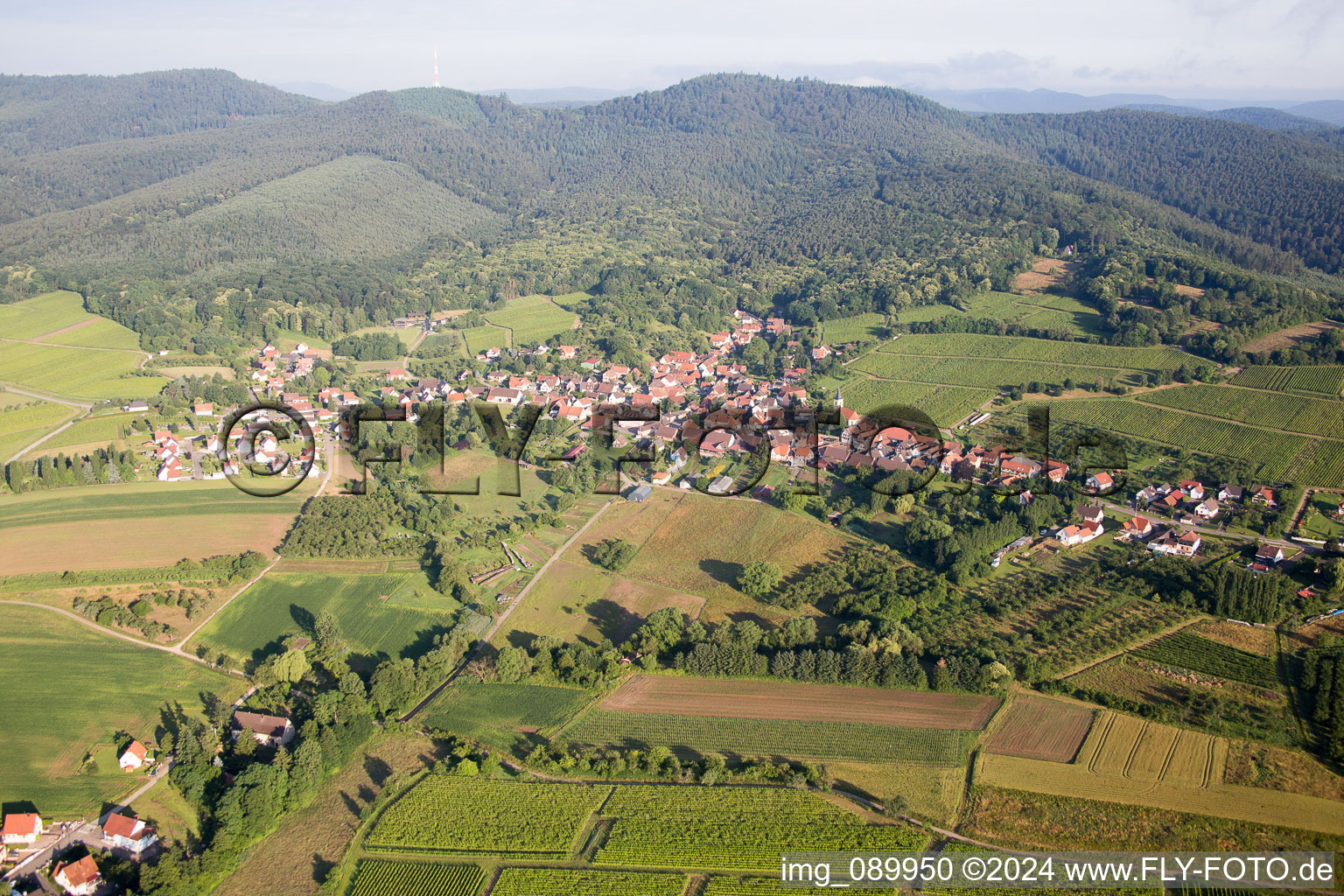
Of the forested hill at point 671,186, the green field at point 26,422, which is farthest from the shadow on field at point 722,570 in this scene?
the forested hill at point 671,186

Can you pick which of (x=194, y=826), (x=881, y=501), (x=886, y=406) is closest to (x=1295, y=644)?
(x=881, y=501)

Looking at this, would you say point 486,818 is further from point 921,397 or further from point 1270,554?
point 921,397

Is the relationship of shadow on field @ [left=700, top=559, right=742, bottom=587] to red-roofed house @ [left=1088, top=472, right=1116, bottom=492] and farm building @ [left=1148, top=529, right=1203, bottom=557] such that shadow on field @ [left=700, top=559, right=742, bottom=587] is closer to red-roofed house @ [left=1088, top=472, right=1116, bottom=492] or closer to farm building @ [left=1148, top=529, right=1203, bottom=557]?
farm building @ [left=1148, top=529, right=1203, bottom=557]

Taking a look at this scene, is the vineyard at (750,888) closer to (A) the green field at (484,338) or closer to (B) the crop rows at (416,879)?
(B) the crop rows at (416,879)

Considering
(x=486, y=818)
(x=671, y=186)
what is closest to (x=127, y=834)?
(x=486, y=818)

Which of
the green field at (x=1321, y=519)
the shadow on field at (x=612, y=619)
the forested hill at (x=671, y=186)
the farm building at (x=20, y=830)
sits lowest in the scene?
the farm building at (x=20, y=830)
